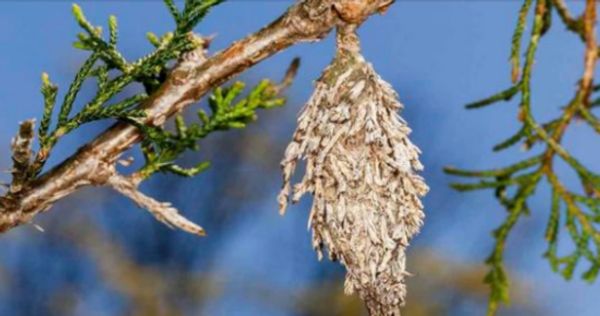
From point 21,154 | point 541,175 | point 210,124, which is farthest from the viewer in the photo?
point 210,124

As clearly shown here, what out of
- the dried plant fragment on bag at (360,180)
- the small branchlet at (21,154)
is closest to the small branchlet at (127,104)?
the small branchlet at (21,154)

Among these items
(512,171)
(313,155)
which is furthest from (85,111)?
(512,171)

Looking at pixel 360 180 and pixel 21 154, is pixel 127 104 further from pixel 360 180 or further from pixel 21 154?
pixel 360 180

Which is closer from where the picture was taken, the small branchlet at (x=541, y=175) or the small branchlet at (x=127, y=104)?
the small branchlet at (x=541, y=175)

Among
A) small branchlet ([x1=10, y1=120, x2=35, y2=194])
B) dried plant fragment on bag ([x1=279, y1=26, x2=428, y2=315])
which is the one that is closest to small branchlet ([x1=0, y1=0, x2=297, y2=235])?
small branchlet ([x1=10, y1=120, x2=35, y2=194])

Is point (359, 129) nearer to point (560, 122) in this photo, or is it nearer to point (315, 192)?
point (315, 192)

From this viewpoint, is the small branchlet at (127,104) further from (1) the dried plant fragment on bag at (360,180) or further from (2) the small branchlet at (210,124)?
(1) the dried plant fragment on bag at (360,180)

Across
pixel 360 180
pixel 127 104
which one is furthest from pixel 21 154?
pixel 360 180
